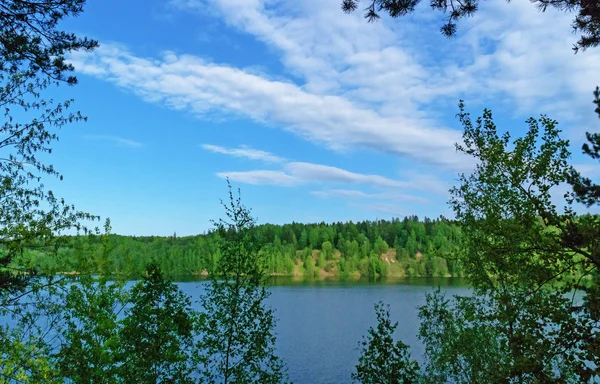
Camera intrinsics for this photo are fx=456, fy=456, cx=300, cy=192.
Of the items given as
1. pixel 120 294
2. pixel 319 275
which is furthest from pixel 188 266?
pixel 120 294

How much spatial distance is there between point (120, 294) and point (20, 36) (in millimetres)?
12827

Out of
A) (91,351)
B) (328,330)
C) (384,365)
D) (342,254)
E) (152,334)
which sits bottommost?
(328,330)

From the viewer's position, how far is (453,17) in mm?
8297

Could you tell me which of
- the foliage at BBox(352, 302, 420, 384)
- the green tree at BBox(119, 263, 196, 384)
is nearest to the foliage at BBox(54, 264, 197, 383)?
the green tree at BBox(119, 263, 196, 384)

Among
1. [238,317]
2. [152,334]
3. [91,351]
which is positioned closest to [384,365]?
[238,317]

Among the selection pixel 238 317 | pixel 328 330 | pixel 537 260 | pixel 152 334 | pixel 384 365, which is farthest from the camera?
pixel 328 330

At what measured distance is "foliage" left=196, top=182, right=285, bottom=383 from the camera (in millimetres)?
14336

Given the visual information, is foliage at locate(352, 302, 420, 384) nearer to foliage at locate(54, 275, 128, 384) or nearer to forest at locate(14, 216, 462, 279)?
foliage at locate(54, 275, 128, 384)

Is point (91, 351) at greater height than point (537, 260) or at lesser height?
lesser

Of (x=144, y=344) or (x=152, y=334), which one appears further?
(x=152, y=334)

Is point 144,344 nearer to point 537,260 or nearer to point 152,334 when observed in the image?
point 152,334

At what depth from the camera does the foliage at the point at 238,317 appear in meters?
14.3

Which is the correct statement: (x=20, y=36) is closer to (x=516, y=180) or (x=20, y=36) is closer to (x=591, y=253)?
(x=516, y=180)

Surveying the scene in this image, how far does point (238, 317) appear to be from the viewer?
580 inches
